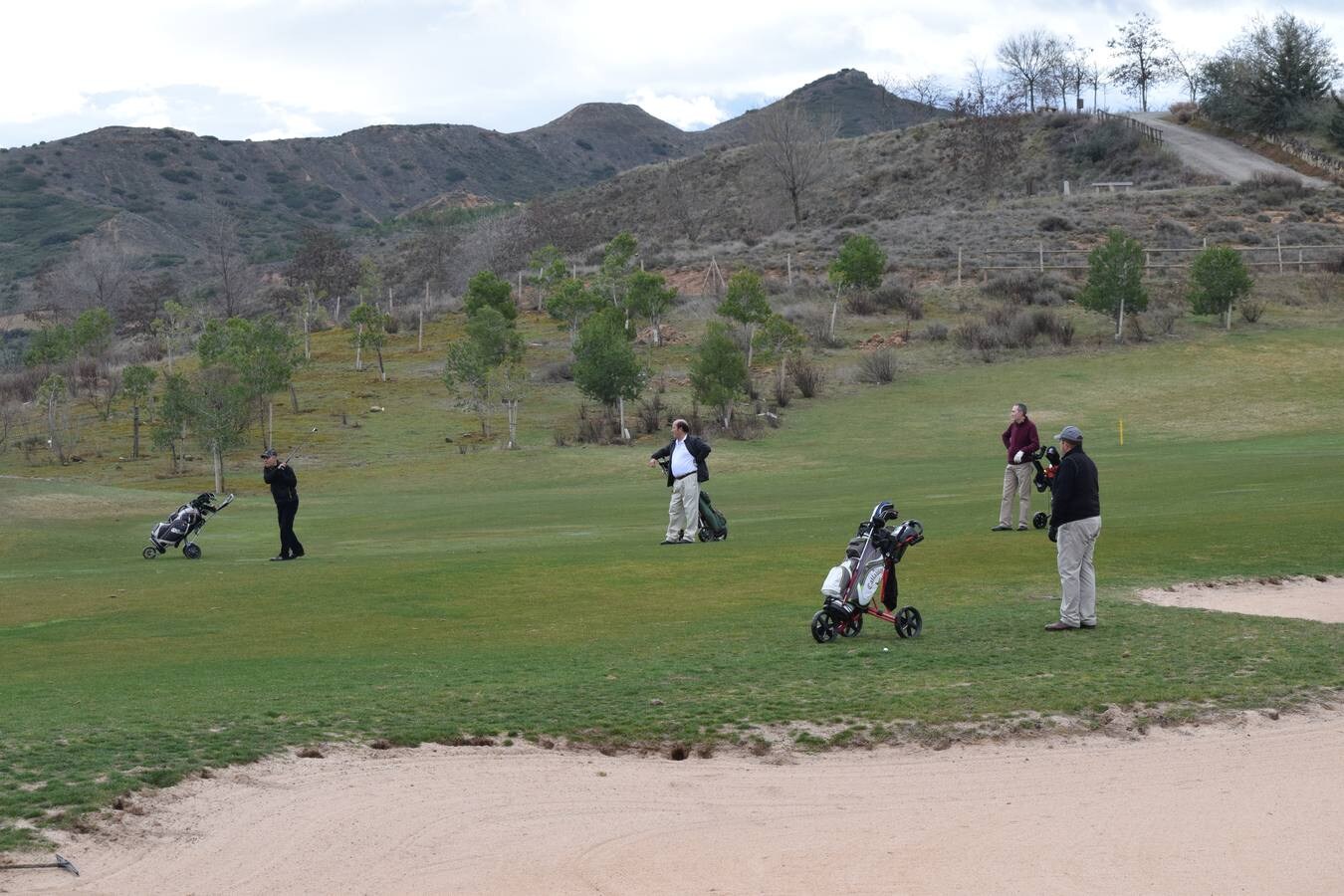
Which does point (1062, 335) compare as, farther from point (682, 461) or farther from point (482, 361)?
point (682, 461)

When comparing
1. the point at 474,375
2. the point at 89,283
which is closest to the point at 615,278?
the point at 474,375

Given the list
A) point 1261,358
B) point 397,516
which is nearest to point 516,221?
point 1261,358

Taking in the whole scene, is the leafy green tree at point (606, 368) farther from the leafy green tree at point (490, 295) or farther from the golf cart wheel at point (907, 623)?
the golf cart wheel at point (907, 623)

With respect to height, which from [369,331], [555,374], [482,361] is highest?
[369,331]

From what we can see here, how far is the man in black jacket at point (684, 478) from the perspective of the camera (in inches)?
876

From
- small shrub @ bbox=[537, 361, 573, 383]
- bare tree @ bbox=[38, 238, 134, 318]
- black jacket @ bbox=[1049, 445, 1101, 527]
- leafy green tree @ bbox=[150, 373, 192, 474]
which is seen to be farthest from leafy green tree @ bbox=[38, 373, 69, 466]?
bare tree @ bbox=[38, 238, 134, 318]

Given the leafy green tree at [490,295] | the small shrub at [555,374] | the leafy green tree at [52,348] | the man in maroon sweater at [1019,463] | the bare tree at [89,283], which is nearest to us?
the man in maroon sweater at [1019,463]

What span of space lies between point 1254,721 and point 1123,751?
133 centimetres

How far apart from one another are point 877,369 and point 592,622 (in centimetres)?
4640

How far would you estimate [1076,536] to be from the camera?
14.5 m

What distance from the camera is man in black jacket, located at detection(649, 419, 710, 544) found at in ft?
73.0

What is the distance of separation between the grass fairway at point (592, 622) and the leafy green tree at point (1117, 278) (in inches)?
1114

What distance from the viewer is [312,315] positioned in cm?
9038

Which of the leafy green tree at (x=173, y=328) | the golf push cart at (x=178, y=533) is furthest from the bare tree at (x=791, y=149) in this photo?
the golf push cart at (x=178, y=533)
